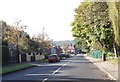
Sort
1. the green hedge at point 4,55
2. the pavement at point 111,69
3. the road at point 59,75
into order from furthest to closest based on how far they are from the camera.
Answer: the green hedge at point 4,55, the pavement at point 111,69, the road at point 59,75

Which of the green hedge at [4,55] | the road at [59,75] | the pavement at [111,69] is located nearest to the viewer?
the road at [59,75]

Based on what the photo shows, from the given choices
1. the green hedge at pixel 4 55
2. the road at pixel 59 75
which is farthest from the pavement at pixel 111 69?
the green hedge at pixel 4 55

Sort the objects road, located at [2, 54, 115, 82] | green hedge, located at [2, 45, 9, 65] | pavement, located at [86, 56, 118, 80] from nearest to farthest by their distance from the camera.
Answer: road, located at [2, 54, 115, 82], pavement, located at [86, 56, 118, 80], green hedge, located at [2, 45, 9, 65]

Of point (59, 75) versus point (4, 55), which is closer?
point (59, 75)

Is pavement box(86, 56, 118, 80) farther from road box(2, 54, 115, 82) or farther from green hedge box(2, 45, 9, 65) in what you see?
green hedge box(2, 45, 9, 65)

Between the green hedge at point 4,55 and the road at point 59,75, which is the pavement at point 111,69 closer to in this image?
the road at point 59,75

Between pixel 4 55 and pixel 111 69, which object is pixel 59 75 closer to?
pixel 111 69

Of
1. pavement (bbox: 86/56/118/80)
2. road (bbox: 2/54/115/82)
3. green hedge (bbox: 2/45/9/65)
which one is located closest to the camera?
road (bbox: 2/54/115/82)

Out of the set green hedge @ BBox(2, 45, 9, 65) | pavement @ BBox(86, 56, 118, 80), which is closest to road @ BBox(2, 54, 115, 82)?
pavement @ BBox(86, 56, 118, 80)

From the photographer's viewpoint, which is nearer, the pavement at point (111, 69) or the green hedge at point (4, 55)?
the pavement at point (111, 69)

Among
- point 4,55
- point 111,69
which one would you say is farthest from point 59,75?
point 4,55

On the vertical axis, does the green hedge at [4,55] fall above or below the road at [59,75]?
above

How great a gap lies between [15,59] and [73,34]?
18598mm

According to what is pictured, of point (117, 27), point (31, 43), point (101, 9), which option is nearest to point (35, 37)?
point (31, 43)
